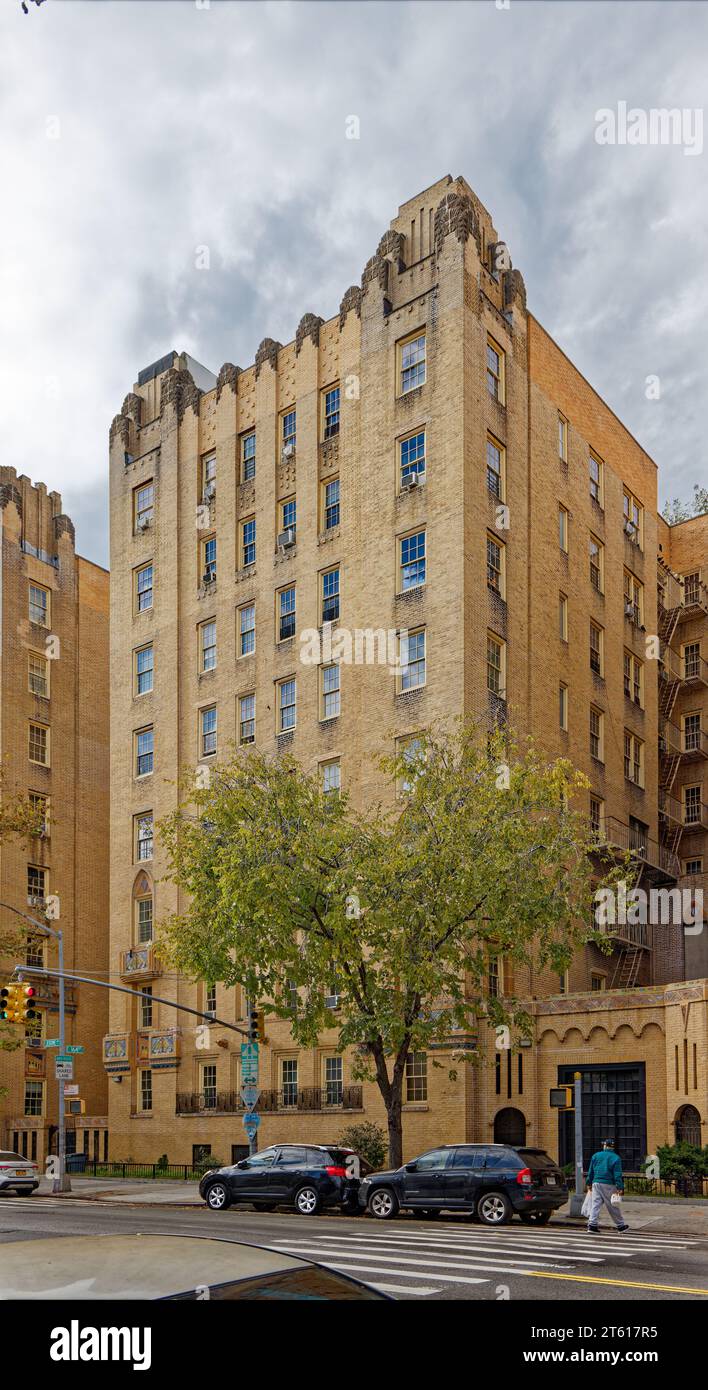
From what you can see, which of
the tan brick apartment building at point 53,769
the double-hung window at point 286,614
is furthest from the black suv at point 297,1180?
the tan brick apartment building at point 53,769

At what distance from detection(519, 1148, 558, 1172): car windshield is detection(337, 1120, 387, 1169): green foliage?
13343 mm

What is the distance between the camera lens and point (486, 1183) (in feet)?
79.6

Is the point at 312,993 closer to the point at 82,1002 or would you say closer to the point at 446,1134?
the point at 446,1134

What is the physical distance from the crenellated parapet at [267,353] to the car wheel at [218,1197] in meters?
30.9

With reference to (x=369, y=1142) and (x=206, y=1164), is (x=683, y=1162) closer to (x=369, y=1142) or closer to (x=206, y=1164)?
(x=369, y=1142)

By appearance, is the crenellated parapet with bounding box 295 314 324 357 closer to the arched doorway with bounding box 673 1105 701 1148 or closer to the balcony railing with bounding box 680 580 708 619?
the balcony railing with bounding box 680 580 708 619

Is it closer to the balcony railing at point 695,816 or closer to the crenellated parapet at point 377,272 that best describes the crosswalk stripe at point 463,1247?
the crenellated parapet at point 377,272

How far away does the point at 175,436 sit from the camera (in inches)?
2133

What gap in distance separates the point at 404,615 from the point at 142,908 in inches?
667

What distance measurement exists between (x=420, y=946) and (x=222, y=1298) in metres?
24.9

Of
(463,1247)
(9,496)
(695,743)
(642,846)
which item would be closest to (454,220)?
(642,846)

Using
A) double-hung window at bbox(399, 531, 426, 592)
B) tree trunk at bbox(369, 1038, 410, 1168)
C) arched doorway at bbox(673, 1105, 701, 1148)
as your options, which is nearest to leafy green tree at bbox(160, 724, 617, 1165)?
tree trunk at bbox(369, 1038, 410, 1168)

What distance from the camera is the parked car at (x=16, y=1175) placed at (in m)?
37.8

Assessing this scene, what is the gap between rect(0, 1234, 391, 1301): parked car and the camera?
5.23m
